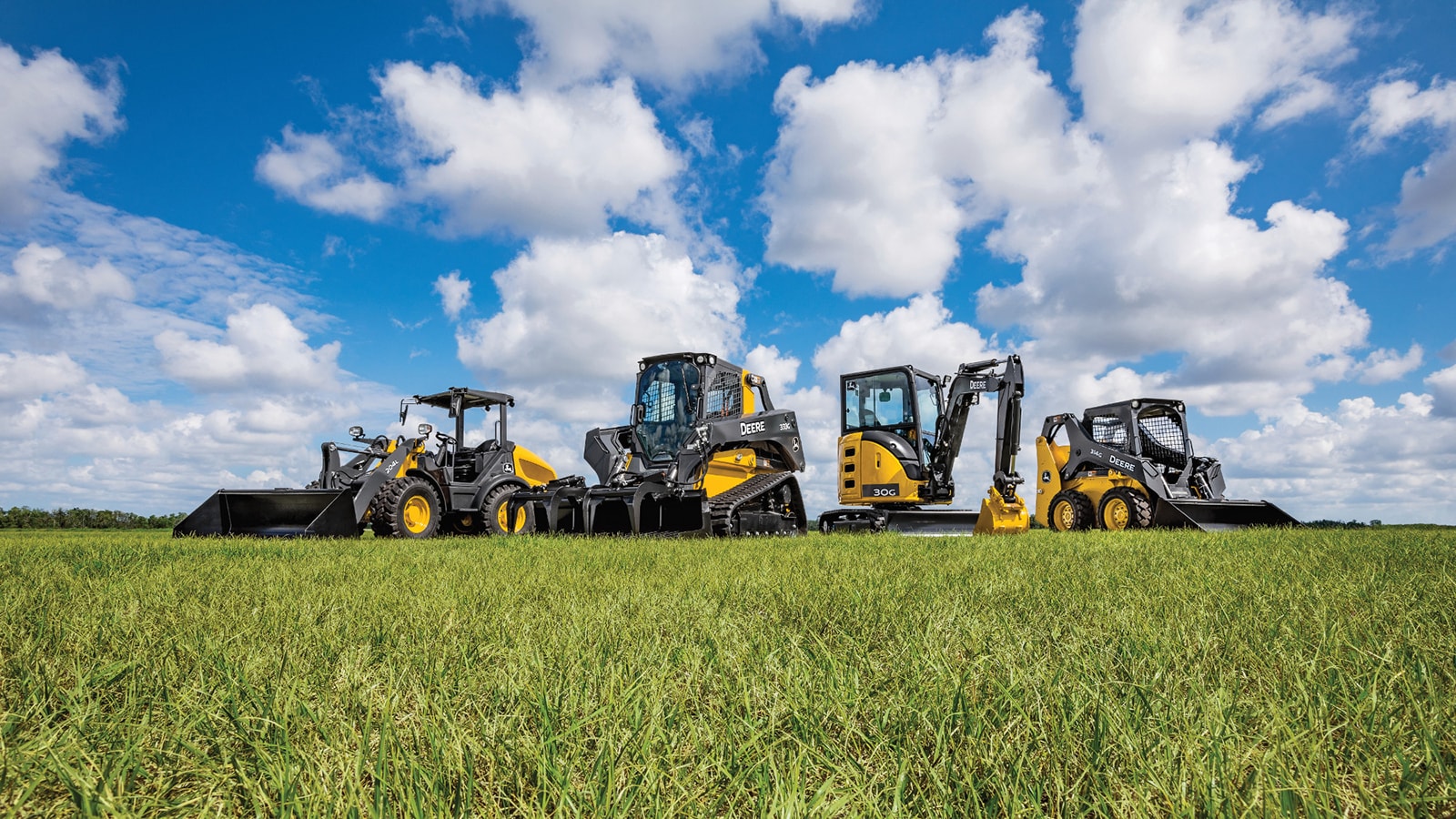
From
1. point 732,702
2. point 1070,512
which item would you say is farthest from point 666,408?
point 732,702

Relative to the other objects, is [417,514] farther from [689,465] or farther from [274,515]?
[689,465]

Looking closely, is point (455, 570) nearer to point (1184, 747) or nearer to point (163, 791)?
point (163, 791)

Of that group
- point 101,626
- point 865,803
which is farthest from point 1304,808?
point 101,626

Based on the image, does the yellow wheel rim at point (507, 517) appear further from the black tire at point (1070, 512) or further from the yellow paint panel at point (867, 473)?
the black tire at point (1070, 512)

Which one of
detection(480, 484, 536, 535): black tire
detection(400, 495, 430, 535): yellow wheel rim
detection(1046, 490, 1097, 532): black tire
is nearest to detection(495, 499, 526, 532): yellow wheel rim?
detection(480, 484, 536, 535): black tire

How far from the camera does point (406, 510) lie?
11297 mm

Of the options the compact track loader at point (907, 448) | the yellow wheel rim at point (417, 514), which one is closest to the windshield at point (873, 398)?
the compact track loader at point (907, 448)

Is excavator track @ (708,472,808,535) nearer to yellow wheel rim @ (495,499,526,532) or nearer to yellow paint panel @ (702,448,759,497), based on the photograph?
yellow paint panel @ (702,448,759,497)

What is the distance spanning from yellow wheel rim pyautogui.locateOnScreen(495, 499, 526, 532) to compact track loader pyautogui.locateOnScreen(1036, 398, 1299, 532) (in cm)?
1055

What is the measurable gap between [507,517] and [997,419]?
853 cm

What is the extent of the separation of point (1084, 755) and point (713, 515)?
8.63 metres

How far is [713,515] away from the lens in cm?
989

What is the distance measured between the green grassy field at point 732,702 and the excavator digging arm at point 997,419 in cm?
877

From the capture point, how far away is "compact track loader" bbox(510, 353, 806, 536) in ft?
32.5
